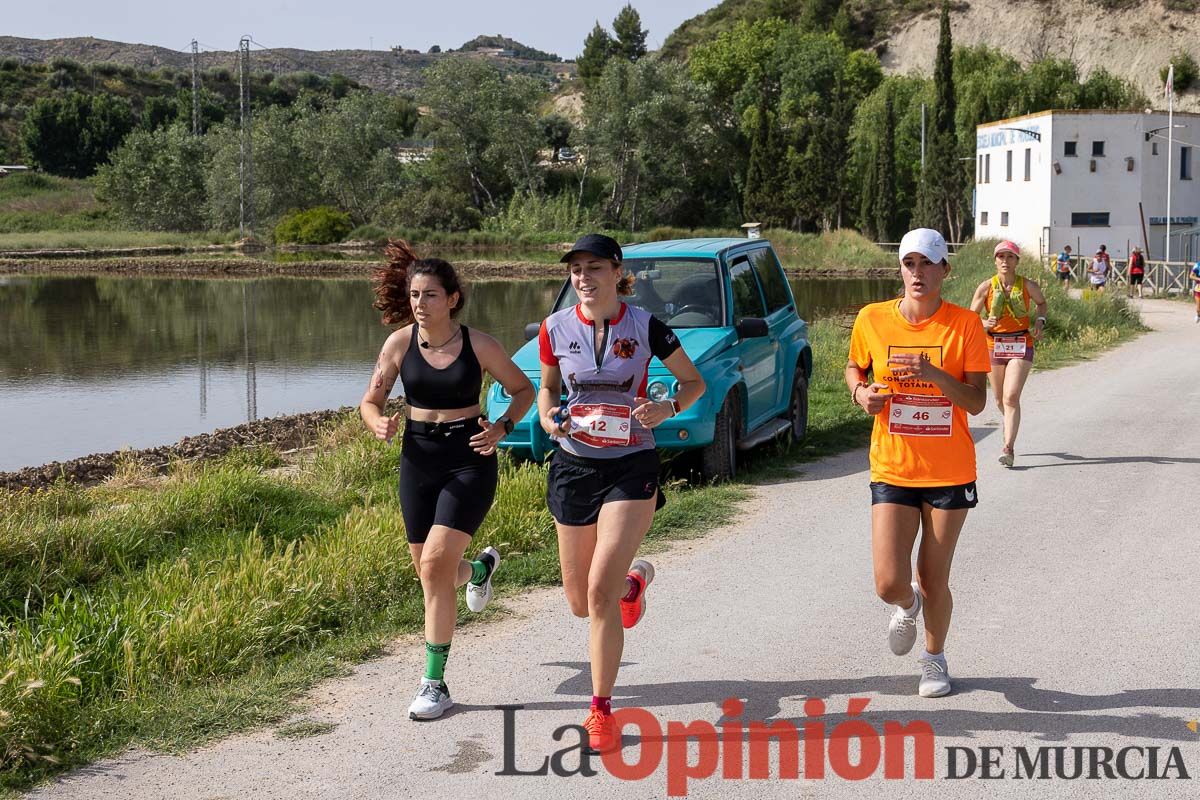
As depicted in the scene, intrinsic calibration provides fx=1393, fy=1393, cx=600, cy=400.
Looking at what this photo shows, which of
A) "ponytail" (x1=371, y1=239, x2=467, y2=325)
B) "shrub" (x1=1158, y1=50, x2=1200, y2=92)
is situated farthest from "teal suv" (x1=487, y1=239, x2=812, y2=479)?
"shrub" (x1=1158, y1=50, x2=1200, y2=92)

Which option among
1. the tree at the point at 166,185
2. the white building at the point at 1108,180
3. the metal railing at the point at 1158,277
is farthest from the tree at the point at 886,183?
the tree at the point at 166,185

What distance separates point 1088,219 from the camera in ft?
197

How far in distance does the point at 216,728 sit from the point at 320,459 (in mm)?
7397

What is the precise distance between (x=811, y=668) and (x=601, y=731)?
55.2 inches

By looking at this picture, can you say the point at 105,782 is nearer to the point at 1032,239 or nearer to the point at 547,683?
the point at 547,683

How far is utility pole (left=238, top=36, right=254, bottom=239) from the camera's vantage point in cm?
7644

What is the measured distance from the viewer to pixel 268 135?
94.9 m

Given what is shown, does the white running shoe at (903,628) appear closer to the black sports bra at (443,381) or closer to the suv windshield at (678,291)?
the black sports bra at (443,381)

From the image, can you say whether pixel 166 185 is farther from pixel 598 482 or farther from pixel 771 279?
pixel 598 482

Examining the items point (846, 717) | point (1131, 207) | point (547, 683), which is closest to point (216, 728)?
point (547, 683)

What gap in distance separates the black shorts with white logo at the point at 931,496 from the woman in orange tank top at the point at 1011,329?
6.06 m

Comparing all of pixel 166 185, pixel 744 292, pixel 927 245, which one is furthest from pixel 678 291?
pixel 166 185

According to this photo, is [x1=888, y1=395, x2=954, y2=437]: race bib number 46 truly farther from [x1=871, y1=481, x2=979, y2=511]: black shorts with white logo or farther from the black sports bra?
the black sports bra

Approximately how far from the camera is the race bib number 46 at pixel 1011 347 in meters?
11.8
